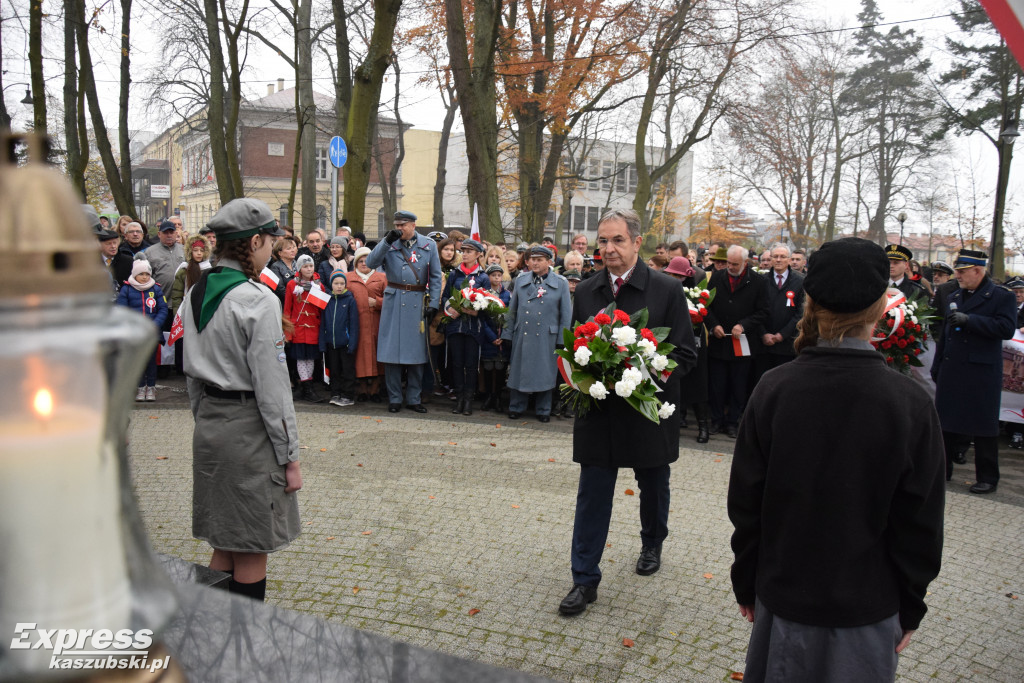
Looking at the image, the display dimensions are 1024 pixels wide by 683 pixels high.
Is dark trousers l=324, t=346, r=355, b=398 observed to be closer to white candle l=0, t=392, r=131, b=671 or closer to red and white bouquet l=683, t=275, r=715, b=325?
red and white bouquet l=683, t=275, r=715, b=325

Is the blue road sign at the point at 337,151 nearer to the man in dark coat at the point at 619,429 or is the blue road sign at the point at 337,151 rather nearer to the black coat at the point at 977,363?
the man in dark coat at the point at 619,429

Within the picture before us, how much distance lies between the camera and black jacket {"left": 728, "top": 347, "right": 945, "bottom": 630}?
2.48 m

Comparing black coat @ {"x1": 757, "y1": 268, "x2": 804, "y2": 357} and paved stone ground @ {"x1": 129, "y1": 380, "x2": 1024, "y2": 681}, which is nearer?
paved stone ground @ {"x1": 129, "y1": 380, "x2": 1024, "y2": 681}

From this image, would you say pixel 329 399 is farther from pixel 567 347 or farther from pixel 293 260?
pixel 567 347

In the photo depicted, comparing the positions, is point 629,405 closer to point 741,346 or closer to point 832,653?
point 832,653

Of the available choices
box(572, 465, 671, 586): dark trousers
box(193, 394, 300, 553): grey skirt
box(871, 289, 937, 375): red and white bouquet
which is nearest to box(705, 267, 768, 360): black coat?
box(871, 289, 937, 375): red and white bouquet

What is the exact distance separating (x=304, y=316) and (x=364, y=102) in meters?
6.51

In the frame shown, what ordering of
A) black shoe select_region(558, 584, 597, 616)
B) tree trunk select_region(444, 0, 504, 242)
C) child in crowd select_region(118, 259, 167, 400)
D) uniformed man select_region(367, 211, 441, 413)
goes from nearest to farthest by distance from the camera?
1. black shoe select_region(558, 584, 597, 616)
2. child in crowd select_region(118, 259, 167, 400)
3. uniformed man select_region(367, 211, 441, 413)
4. tree trunk select_region(444, 0, 504, 242)

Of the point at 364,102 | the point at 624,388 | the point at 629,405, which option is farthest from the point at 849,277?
the point at 364,102

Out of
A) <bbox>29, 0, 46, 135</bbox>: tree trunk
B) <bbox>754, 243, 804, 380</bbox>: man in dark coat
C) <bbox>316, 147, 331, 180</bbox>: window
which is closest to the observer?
<bbox>754, 243, 804, 380</bbox>: man in dark coat

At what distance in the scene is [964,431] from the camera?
309 inches

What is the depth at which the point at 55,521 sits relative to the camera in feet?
2.12

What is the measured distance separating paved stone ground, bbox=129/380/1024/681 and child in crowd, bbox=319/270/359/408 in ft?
7.65

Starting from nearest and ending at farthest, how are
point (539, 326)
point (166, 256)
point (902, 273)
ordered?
point (902, 273) < point (539, 326) < point (166, 256)
